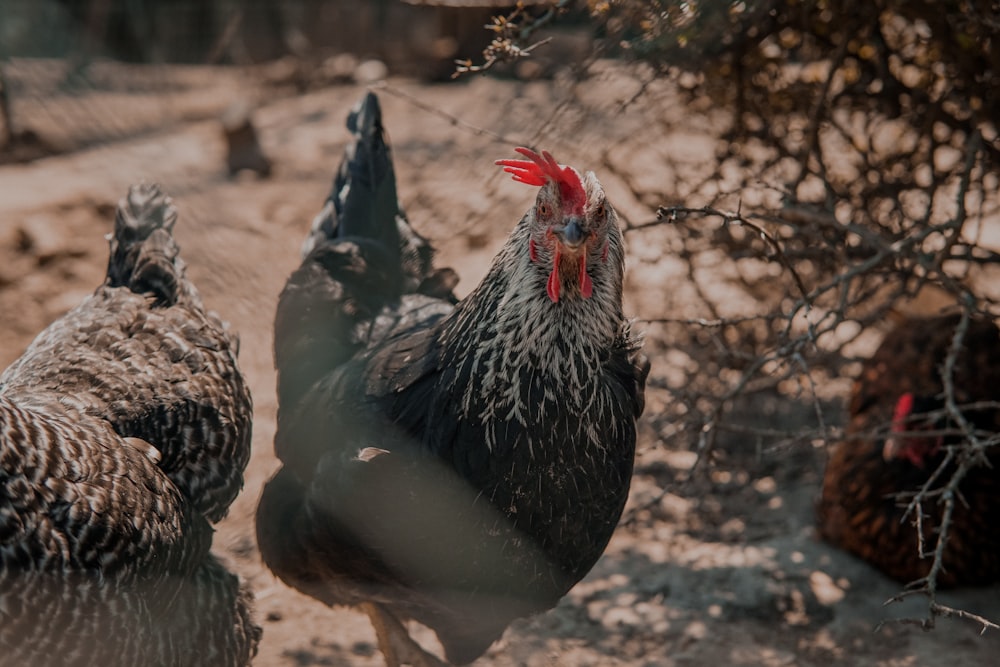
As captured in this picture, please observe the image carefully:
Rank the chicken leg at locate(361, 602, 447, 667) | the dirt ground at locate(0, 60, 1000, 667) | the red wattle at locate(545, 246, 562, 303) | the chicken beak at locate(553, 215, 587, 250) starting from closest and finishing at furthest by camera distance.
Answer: the chicken beak at locate(553, 215, 587, 250), the red wattle at locate(545, 246, 562, 303), the chicken leg at locate(361, 602, 447, 667), the dirt ground at locate(0, 60, 1000, 667)

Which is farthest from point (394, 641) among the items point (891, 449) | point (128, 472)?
point (891, 449)

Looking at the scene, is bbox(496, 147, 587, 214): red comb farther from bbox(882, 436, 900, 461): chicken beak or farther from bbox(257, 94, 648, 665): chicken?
bbox(882, 436, 900, 461): chicken beak

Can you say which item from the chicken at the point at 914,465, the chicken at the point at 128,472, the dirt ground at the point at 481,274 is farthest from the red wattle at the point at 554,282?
the chicken at the point at 914,465

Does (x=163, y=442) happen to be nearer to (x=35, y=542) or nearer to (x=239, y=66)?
(x=35, y=542)

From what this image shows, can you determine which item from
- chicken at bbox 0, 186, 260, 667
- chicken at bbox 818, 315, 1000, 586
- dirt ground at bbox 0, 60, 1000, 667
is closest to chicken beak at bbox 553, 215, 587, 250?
dirt ground at bbox 0, 60, 1000, 667

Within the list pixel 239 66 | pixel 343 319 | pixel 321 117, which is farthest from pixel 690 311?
pixel 239 66

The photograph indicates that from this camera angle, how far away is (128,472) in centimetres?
269

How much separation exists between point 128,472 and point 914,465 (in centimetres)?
317

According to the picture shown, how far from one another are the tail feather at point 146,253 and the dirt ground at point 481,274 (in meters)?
0.69

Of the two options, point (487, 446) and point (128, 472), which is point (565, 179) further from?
point (128, 472)

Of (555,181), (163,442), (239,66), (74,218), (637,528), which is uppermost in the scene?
(239,66)

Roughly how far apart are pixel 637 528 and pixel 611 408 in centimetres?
181

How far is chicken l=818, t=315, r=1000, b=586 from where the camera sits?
13.0 ft

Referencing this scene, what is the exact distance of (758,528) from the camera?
4516 mm
